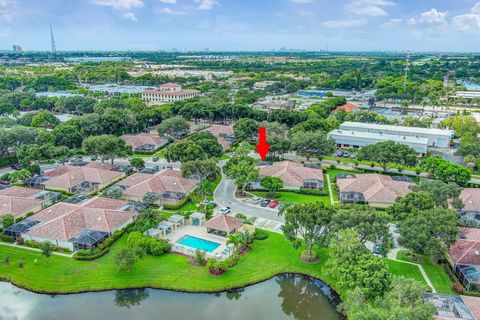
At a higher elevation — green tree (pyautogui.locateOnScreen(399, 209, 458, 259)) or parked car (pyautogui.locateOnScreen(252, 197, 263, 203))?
green tree (pyautogui.locateOnScreen(399, 209, 458, 259))

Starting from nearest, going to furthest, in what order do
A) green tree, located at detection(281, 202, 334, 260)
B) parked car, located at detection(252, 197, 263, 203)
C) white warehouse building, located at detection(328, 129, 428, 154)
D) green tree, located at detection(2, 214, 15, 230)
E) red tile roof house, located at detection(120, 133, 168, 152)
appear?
1. green tree, located at detection(281, 202, 334, 260)
2. green tree, located at detection(2, 214, 15, 230)
3. parked car, located at detection(252, 197, 263, 203)
4. white warehouse building, located at detection(328, 129, 428, 154)
5. red tile roof house, located at detection(120, 133, 168, 152)

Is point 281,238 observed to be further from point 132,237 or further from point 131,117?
point 131,117

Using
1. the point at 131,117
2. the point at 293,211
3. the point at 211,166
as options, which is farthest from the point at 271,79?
the point at 293,211

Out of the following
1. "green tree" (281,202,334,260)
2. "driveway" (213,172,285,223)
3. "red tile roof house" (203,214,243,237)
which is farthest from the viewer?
"driveway" (213,172,285,223)

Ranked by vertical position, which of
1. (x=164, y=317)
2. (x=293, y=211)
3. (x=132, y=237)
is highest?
(x=293, y=211)

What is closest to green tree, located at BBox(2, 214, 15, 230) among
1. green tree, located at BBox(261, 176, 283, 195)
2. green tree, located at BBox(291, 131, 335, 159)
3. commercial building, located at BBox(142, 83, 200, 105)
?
green tree, located at BBox(261, 176, 283, 195)

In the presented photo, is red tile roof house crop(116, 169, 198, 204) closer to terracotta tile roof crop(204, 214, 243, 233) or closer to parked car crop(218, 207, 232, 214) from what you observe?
parked car crop(218, 207, 232, 214)

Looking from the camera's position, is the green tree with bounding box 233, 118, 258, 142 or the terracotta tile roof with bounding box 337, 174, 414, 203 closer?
the terracotta tile roof with bounding box 337, 174, 414, 203
